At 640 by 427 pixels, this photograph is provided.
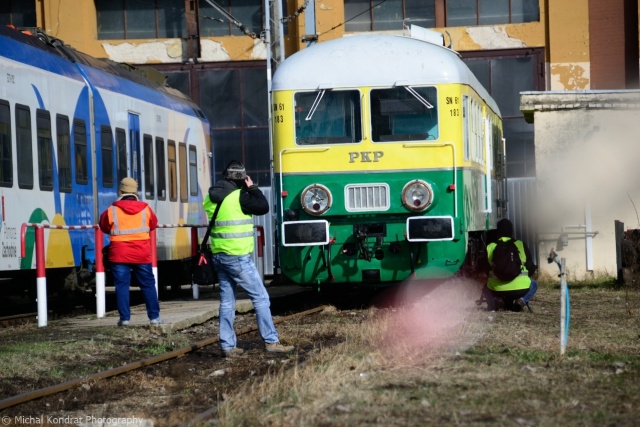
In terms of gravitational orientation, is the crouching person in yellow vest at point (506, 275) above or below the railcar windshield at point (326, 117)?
below

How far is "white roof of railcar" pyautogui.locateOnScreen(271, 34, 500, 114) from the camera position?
1596cm

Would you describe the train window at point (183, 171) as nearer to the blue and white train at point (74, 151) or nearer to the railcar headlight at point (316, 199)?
the blue and white train at point (74, 151)

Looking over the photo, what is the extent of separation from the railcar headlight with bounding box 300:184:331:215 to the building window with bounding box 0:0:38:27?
70.9 feet

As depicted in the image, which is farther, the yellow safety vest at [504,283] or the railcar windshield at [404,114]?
the railcar windshield at [404,114]

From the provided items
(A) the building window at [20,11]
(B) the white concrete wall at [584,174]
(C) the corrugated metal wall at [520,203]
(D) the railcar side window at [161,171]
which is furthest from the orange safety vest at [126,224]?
(A) the building window at [20,11]

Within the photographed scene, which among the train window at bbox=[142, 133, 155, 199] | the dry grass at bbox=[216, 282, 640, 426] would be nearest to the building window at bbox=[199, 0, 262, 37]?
the train window at bbox=[142, 133, 155, 199]

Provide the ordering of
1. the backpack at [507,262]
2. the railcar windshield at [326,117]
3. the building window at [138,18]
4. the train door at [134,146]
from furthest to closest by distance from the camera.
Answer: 1. the building window at [138,18]
2. the train door at [134,146]
3. the railcar windshield at [326,117]
4. the backpack at [507,262]

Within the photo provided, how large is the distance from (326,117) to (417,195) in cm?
155

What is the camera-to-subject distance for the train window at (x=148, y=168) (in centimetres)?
1984

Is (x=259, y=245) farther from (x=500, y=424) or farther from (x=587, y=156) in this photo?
(x=500, y=424)

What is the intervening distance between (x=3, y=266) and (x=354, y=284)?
170 inches

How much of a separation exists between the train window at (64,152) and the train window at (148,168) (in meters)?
3.09

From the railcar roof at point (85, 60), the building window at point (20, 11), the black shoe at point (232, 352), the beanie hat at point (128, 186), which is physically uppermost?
the building window at point (20, 11)

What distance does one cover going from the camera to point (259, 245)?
20.1m
